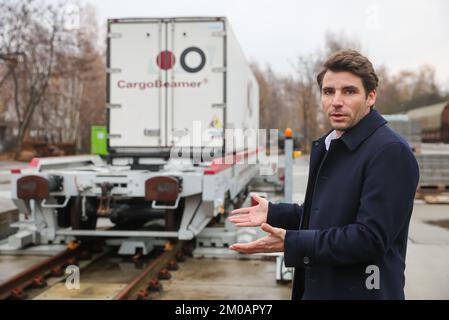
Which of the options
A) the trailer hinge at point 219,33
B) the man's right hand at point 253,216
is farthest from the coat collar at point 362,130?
the trailer hinge at point 219,33

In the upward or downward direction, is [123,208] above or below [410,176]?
below

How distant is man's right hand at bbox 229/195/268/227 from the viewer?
7.32 ft

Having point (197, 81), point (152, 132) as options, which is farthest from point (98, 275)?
point (197, 81)

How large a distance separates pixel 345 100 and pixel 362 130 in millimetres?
135

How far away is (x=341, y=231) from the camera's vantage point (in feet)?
5.85

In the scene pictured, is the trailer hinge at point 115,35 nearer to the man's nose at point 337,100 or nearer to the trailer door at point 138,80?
the trailer door at point 138,80

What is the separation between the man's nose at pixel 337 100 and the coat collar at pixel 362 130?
12 centimetres

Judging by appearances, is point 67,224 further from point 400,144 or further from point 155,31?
point 400,144

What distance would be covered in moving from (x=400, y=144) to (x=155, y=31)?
681 centimetres

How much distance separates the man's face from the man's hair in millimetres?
16

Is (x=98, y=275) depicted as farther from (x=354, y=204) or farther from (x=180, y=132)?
(x=354, y=204)

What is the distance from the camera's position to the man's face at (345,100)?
1.89 meters

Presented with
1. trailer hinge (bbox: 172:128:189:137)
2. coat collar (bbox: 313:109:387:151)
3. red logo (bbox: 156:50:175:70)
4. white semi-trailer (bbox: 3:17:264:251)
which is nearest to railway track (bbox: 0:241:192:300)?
white semi-trailer (bbox: 3:17:264:251)
